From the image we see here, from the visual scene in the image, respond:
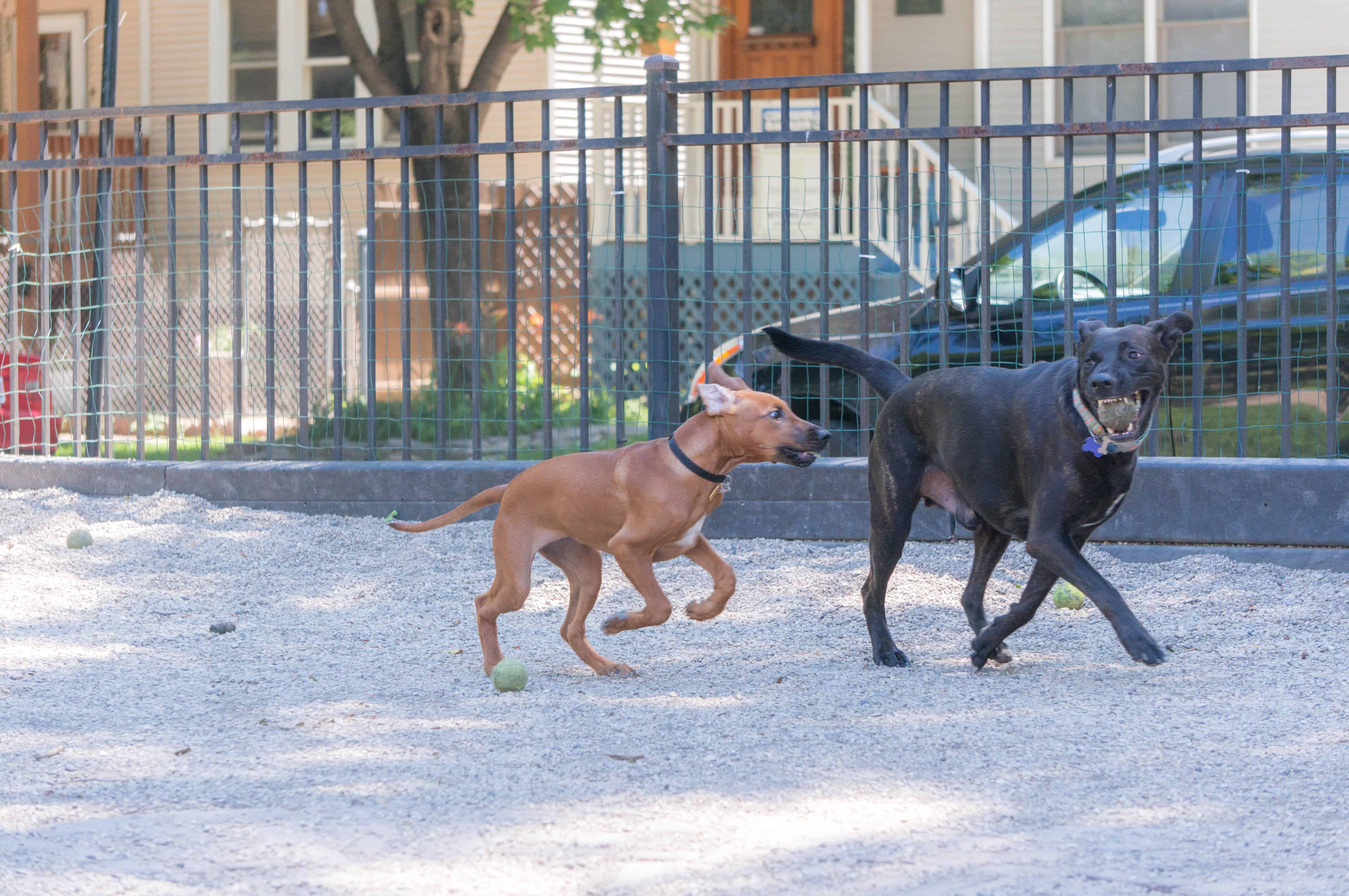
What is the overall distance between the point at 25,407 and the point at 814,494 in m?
5.91

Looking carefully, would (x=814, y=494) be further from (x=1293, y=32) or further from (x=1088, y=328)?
(x=1293, y=32)

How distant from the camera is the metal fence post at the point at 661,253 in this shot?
7.02 meters

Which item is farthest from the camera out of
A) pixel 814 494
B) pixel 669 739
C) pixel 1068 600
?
pixel 814 494

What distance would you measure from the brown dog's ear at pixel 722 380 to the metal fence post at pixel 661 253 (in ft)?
7.29

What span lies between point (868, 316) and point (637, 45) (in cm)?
667

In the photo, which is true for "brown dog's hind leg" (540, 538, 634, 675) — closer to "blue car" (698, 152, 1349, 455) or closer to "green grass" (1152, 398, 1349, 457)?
"blue car" (698, 152, 1349, 455)

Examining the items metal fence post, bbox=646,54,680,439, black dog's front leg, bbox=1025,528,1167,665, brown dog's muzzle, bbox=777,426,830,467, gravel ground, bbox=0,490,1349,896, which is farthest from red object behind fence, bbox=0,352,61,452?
black dog's front leg, bbox=1025,528,1167,665

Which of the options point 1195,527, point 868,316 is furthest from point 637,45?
point 1195,527

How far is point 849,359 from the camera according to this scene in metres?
5.25

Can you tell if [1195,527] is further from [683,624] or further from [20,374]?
[20,374]

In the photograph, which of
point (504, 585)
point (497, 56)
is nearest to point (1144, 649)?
point (504, 585)

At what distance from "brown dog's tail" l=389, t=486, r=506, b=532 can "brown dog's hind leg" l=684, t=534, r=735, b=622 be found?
26.5 inches

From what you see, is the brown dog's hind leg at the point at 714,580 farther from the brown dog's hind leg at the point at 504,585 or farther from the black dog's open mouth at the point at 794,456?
the brown dog's hind leg at the point at 504,585

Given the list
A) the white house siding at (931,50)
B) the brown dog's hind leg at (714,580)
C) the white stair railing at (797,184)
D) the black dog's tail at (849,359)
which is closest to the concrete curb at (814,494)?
the black dog's tail at (849,359)
